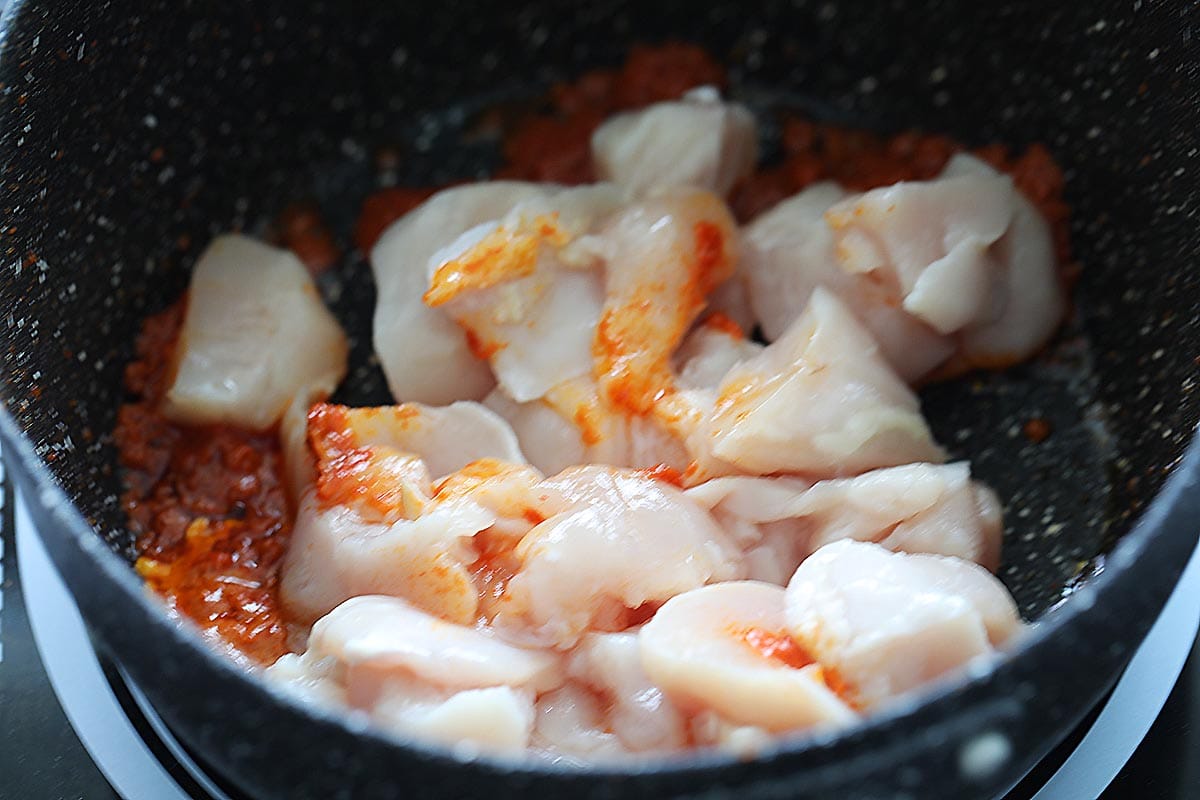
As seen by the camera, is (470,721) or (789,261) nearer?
(470,721)

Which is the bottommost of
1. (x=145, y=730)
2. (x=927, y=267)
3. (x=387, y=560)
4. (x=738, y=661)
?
(x=145, y=730)

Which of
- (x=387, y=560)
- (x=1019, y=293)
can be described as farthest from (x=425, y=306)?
(x=1019, y=293)

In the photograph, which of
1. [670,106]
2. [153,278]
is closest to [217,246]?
[153,278]

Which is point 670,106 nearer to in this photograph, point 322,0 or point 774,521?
point 322,0

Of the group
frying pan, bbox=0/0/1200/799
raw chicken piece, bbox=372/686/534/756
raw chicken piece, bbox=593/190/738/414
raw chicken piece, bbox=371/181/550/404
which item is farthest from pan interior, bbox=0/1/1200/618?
raw chicken piece, bbox=372/686/534/756

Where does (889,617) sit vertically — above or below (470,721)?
above

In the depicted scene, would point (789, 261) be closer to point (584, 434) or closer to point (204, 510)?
point (584, 434)

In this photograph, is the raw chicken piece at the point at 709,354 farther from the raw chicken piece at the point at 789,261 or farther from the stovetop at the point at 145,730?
the stovetop at the point at 145,730

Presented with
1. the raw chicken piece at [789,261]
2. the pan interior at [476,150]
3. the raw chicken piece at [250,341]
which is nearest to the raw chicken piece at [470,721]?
the pan interior at [476,150]
